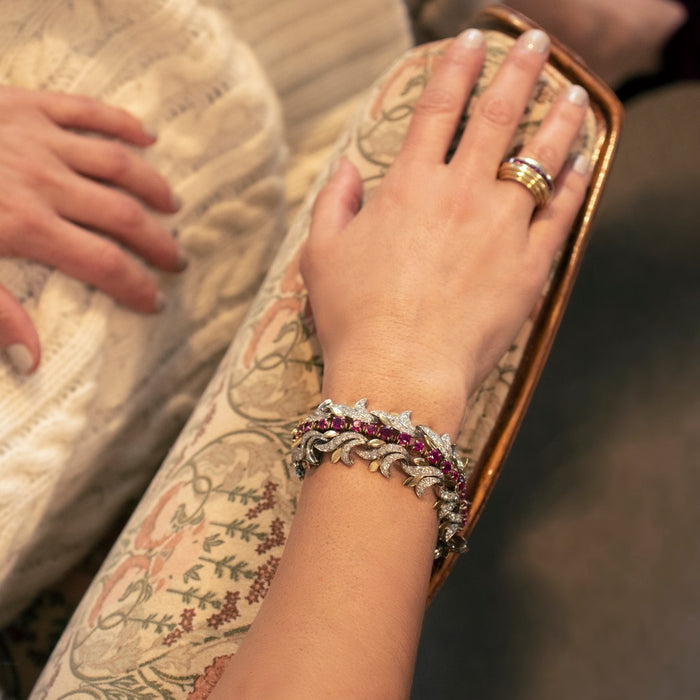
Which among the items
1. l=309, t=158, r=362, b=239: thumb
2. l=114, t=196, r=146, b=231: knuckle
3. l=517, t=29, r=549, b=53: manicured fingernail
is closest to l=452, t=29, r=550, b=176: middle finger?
l=517, t=29, r=549, b=53: manicured fingernail

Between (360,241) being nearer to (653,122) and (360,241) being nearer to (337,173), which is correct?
(337,173)

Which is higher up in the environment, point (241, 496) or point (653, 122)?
point (653, 122)

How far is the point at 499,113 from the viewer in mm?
602

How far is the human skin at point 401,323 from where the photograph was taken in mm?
440

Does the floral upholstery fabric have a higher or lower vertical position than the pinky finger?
lower

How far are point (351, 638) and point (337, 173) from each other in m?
0.42

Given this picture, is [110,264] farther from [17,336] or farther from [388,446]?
[388,446]

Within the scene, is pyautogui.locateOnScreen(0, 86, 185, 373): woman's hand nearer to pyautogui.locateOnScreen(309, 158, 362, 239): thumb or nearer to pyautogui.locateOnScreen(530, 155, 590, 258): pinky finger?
pyautogui.locateOnScreen(309, 158, 362, 239): thumb

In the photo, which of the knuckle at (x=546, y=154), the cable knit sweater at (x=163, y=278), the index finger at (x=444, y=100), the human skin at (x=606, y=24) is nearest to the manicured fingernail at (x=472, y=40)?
the index finger at (x=444, y=100)

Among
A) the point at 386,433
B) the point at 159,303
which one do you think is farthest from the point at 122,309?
the point at 386,433

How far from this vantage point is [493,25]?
0.67m

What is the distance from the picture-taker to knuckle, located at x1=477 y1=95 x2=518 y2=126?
1.97 feet

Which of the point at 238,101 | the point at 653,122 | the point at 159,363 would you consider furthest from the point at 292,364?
the point at 653,122

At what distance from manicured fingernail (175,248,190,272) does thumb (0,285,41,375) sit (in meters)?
0.19
